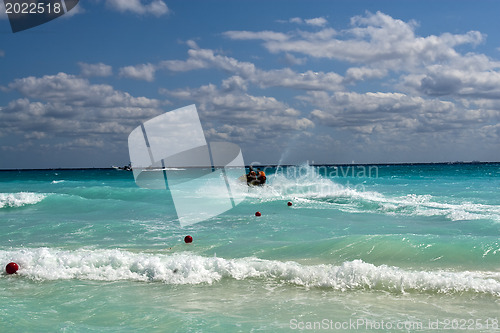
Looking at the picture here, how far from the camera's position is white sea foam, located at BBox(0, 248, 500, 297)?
28.0 feet

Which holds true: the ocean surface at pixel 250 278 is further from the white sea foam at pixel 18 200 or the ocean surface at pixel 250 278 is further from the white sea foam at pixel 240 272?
the white sea foam at pixel 18 200

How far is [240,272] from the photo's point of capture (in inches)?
378

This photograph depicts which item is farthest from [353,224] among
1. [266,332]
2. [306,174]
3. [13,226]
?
[306,174]

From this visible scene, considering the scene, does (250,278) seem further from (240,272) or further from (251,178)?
(251,178)

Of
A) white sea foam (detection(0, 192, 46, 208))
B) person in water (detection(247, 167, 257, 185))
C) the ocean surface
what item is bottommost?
the ocean surface

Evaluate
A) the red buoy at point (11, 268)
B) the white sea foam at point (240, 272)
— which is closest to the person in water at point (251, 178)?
the white sea foam at point (240, 272)

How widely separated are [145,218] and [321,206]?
384 inches

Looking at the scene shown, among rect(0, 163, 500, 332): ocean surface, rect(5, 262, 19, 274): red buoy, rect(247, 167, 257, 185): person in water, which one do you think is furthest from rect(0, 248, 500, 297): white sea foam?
rect(247, 167, 257, 185): person in water

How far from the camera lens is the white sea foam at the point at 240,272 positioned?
855 cm

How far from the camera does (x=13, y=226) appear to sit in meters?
17.6

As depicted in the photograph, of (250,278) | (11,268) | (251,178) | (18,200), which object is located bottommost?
(250,278)

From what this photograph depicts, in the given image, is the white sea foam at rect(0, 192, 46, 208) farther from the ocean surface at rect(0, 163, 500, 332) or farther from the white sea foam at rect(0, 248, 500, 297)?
the white sea foam at rect(0, 248, 500, 297)

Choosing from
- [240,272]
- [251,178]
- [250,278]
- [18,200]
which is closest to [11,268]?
[240,272]

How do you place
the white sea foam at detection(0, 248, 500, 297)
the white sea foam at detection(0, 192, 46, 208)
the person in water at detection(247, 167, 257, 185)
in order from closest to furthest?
1. the white sea foam at detection(0, 248, 500, 297)
2. the white sea foam at detection(0, 192, 46, 208)
3. the person in water at detection(247, 167, 257, 185)
